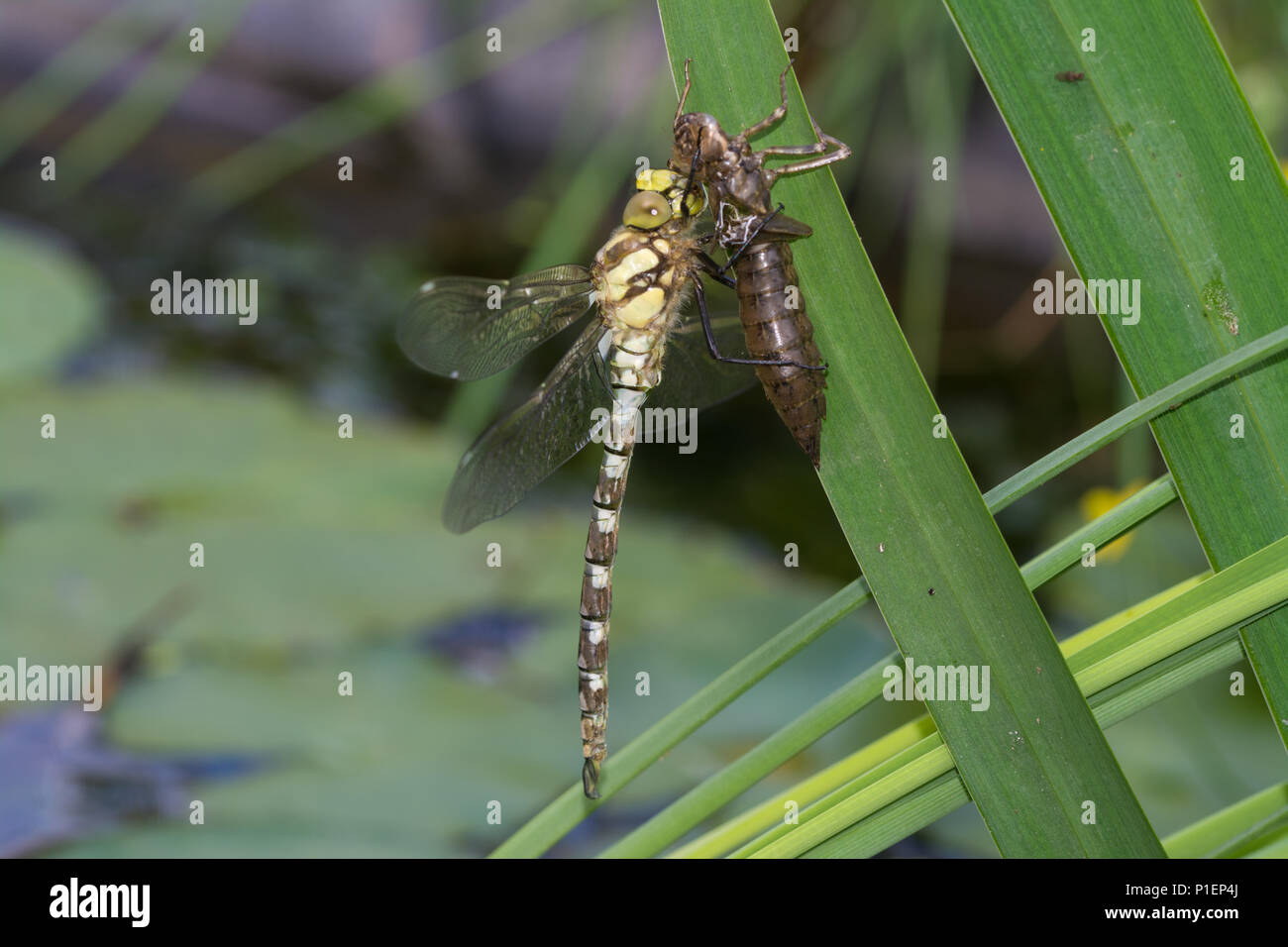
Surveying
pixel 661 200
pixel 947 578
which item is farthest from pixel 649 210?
pixel 947 578

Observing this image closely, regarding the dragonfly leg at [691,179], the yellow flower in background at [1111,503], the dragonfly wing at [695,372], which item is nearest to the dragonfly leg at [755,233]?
the dragonfly leg at [691,179]

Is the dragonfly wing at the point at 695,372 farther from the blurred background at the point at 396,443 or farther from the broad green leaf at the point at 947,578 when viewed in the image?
the blurred background at the point at 396,443

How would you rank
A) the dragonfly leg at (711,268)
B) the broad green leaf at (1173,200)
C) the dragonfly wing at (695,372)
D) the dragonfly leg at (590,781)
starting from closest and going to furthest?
1. the broad green leaf at (1173,200)
2. the dragonfly leg at (590,781)
3. the dragonfly leg at (711,268)
4. the dragonfly wing at (695,372)

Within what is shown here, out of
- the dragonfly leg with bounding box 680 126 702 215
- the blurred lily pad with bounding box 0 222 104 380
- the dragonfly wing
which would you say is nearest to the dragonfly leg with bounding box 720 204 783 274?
the dragonfly leg with bounding box 680 126 702 215

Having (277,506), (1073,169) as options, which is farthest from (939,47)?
(277,506)

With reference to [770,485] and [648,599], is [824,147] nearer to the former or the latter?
[648,599]

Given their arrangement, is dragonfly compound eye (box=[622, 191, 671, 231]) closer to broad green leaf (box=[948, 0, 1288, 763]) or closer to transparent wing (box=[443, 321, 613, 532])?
transparent wing (box=[443, 321, 613, 532])

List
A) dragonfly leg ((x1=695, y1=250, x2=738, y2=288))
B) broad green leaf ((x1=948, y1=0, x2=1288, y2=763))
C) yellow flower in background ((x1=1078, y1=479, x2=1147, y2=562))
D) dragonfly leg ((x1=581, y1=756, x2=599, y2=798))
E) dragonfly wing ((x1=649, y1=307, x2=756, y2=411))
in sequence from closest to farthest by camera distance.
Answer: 1. broad green leaf ((x1=948, y1=0, x2=1288, y2=763))
2. dragonfly leg ((x1=581, y1=756, x2=599, y2=798))
3. dragonfly leg ((x1=695, y1=250, x2=738, y2=288))
4. dragonfly wing ((x1=649, y1=307, x2=756, y2=411))
5. yellow flower in background ((x1=1078, y1=479, x2=1147, y2=562))
